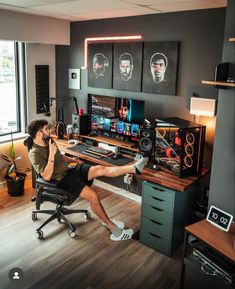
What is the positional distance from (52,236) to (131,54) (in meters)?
2.22

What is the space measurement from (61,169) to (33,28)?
1914mm

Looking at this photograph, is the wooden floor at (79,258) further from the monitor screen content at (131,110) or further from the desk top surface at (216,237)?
the monitor screen content at (131,110)

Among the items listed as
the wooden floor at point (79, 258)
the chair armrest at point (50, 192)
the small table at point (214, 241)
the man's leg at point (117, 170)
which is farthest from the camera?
the man's leg at point (117, 170)

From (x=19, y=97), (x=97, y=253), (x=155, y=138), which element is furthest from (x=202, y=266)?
(x=19, y=97)

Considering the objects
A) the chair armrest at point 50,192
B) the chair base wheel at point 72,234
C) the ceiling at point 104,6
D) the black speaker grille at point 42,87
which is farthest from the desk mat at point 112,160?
the ceiling at point 104,6

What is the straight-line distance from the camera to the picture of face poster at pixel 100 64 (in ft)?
12.8

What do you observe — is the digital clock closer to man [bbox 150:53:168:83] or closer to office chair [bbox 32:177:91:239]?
office chair [bbox 32:177:91:239]

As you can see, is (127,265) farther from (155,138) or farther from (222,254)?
(155,138)

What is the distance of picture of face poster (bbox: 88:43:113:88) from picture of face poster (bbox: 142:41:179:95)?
21.5 inches

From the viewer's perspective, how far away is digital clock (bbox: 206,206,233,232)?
2.25 m

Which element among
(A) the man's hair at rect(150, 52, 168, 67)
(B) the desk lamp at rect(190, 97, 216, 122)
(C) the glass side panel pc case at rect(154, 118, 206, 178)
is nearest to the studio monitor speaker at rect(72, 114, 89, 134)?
(A) the man's hair at rect(150, 52, 168, 67)

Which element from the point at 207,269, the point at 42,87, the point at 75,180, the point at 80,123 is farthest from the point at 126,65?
the point at 207,269

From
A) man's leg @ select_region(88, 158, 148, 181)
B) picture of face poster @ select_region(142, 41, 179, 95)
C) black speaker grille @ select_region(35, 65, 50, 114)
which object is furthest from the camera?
black speaker grille @ select_region(35, 65, 50, 114)

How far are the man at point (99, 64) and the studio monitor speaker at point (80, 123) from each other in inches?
22.4
